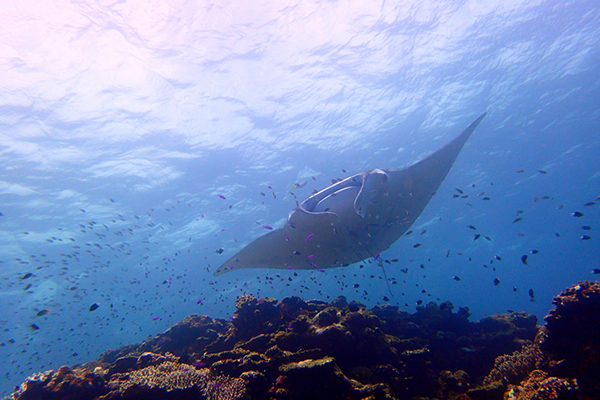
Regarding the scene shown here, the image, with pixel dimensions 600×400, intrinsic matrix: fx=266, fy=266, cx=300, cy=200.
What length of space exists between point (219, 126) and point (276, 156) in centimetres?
484

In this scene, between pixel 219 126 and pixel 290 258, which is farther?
pixel 219 126

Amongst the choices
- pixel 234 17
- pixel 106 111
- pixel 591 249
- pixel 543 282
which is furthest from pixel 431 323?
pixel 543 282

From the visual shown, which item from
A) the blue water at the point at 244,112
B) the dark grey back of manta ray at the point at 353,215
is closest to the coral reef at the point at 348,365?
the dark grey back of manta ray at the point at 353,215

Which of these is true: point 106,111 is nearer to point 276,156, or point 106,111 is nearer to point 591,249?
point 276,156

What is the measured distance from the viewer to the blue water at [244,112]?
13461 millimetres

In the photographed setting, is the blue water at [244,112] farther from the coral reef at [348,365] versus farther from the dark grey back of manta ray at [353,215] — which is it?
the coral reef at [348,365]

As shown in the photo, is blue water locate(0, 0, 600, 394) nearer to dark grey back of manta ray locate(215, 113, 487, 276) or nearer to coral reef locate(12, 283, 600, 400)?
dark grey back of manta ray locate(215, 113, 487, 276)

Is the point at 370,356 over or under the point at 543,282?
over

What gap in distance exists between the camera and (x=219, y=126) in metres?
18.3

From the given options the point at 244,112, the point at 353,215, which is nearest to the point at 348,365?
the point at 353,215

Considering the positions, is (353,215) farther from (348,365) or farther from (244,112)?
(244,112)

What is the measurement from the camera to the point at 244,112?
1783 cm

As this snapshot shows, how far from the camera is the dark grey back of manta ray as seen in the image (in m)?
8.35

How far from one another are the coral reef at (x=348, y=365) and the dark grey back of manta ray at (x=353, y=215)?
2245 millimetres
